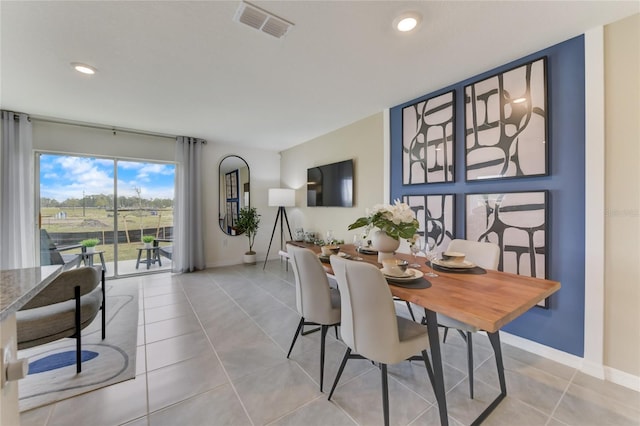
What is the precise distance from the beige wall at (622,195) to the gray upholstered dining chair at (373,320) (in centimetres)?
149

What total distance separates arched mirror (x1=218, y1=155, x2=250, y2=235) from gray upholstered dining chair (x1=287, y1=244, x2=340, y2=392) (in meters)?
3.84

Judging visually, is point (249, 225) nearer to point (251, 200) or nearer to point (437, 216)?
point (251, 200)

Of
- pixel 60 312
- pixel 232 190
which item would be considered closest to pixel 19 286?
pixel 60 312

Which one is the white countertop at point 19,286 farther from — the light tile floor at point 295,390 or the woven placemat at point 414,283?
the woven placemat at point 414,283

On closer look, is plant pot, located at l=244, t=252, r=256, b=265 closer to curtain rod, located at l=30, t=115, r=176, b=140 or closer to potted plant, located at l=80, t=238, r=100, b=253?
potted plant, located at l=80, t=238, r=100, b=253

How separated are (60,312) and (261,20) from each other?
2.54m

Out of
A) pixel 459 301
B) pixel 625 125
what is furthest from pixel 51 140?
pixel 625 125

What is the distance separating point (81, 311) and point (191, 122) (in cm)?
285

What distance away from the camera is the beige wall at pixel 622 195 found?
5.65 ft

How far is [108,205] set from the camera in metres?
4.24

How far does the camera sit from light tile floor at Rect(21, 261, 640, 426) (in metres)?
1.50

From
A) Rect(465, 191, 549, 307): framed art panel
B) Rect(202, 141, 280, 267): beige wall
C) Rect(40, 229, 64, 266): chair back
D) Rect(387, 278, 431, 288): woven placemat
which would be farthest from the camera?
Rect(202, 141, 280, 267): beige wall

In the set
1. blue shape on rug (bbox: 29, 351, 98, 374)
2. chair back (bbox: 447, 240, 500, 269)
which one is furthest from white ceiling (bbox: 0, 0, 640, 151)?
blue shape on rug (bbox: 29, 351, 98, 374)

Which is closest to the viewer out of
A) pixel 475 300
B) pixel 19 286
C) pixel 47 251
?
pixel 19 286
